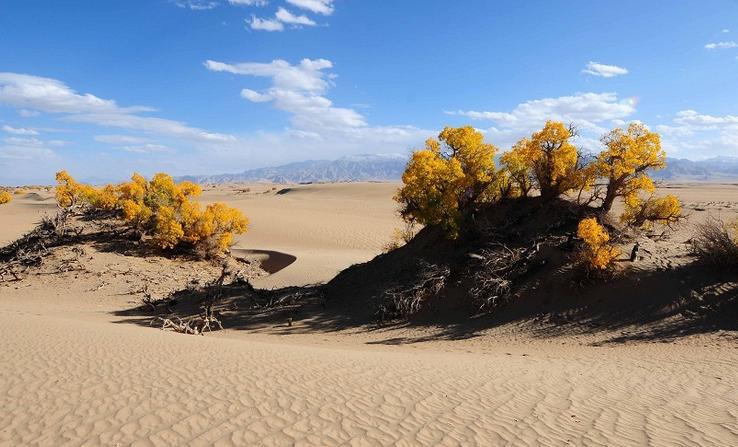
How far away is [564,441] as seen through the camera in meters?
5.71

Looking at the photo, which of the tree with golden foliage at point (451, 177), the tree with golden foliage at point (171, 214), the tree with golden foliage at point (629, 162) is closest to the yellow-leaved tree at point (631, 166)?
the tree with golden foliage at point (629, 162)

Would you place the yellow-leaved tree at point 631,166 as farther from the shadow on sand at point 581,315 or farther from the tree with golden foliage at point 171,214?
the tree with golden foliage at point 171,214

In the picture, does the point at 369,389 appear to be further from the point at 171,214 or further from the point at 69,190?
the point at 69,190

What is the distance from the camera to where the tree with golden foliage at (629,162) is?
46.5ft

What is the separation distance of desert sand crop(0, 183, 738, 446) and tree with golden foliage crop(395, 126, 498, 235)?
481 centimetres

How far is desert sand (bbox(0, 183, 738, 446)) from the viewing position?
18.9ft

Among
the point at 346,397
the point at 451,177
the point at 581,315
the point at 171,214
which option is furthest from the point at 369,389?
the point at 171,214

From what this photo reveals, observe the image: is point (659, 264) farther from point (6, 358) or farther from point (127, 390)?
point (6, 358)

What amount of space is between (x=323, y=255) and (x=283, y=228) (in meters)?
10.8

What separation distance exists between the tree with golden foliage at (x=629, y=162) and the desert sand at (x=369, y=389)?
2.48 meters

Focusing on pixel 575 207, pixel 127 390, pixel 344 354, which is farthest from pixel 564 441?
pixel 575 207

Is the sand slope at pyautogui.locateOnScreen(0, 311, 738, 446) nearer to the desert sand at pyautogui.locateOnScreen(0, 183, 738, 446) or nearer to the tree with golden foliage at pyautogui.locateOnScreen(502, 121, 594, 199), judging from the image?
the desert sand at pyautogui.locateOnScreen(0, 183, 738, 446)

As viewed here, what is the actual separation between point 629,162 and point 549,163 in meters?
2.59

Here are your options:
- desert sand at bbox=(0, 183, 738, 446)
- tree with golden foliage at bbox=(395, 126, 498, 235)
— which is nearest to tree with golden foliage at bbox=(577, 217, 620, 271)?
desert sand at bbox=(0, 183, 738, 446)
